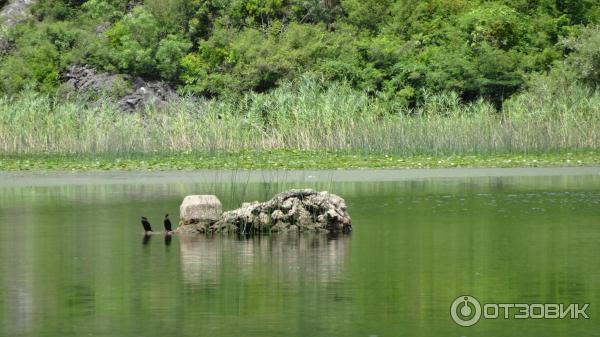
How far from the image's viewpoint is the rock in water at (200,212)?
18.0 m

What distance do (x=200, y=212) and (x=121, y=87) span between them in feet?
84.7

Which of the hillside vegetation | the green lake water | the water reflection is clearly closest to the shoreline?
the hillside vegetation

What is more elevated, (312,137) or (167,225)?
(312,137)

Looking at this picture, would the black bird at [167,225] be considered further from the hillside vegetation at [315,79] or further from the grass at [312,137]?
the grass at [312,137]

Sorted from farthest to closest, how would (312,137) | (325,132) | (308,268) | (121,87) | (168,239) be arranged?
(121,87), (325,132), (312,137), (168,239), (308,268)

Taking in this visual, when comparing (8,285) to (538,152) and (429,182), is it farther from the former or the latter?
(538,152)

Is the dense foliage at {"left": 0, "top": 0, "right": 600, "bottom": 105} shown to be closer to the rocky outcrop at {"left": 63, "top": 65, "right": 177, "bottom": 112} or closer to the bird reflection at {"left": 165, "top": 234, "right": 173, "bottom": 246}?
the rocky outcrop at {"left": 63, "top": 65, "right": 177, "bottom": 112}

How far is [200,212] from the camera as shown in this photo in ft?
58.9

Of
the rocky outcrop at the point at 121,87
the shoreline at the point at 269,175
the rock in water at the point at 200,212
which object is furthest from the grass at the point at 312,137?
the rock in water at the point at 200,212

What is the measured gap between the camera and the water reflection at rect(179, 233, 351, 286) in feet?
45.6

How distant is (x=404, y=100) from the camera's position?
41500 millimetres

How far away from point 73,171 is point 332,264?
15.9 metres

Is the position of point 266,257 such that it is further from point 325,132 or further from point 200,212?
point 325,132

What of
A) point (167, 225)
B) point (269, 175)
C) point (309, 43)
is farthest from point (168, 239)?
point (309, 43)
